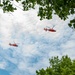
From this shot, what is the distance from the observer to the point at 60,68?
129ft

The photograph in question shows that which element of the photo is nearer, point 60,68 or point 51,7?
point 51,7

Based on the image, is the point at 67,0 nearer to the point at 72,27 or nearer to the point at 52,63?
the point at 72,27

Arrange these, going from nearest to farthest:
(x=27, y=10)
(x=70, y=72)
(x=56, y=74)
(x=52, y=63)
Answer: (x=27, y=10)
(x=70, y=72)
(x=56, y=74)
(x=52, y=63)

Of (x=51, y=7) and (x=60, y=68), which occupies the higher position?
(x=60, y=68)

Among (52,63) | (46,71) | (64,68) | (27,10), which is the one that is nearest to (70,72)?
(64,68)

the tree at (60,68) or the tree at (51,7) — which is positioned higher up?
the tree at (60,68)

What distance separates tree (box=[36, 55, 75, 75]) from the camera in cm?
3670

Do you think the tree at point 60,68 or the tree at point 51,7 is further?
the tree at point 60,68

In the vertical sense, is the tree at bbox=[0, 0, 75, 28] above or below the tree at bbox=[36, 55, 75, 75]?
below

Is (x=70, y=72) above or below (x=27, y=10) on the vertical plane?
above

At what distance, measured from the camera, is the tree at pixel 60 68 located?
1445 inches

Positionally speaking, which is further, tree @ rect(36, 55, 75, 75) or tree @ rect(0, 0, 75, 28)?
tree @ rect(36, 55, 75, 75)

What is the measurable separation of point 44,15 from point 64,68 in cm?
2403

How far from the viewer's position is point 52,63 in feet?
143
